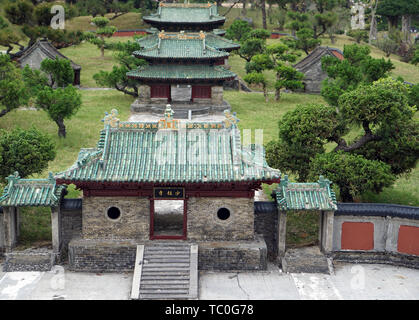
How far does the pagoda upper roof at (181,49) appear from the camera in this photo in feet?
157

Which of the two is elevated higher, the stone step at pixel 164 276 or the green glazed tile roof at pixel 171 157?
the green glazed tile roof at pixel 171 157

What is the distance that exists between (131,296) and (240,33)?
54.8 m

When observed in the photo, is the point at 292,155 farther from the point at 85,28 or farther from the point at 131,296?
Answer: the point at 85,28

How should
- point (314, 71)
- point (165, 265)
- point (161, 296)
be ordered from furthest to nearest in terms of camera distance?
point (314, 71)
point (165, 265)
point (161, 296)

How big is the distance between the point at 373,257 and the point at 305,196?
3.92 m

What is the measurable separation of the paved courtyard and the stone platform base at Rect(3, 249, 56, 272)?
0.26 meters

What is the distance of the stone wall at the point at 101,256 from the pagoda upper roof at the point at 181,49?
26.8 meters

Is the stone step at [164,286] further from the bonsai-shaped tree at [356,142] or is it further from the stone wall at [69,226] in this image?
the bonsai-shaped tree at [356,142]

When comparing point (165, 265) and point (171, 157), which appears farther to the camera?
point (171, 157)

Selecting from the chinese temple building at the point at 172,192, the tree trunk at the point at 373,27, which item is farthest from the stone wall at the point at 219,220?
the tree trunk at the point at 373,27

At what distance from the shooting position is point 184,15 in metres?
54.4

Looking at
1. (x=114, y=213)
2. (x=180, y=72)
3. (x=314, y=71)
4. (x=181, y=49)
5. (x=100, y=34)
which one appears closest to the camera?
(x=114, y=213)

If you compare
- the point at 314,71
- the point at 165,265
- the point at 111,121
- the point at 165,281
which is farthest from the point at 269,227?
the point at 314,71

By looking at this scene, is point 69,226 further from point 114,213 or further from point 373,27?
point 373,27
